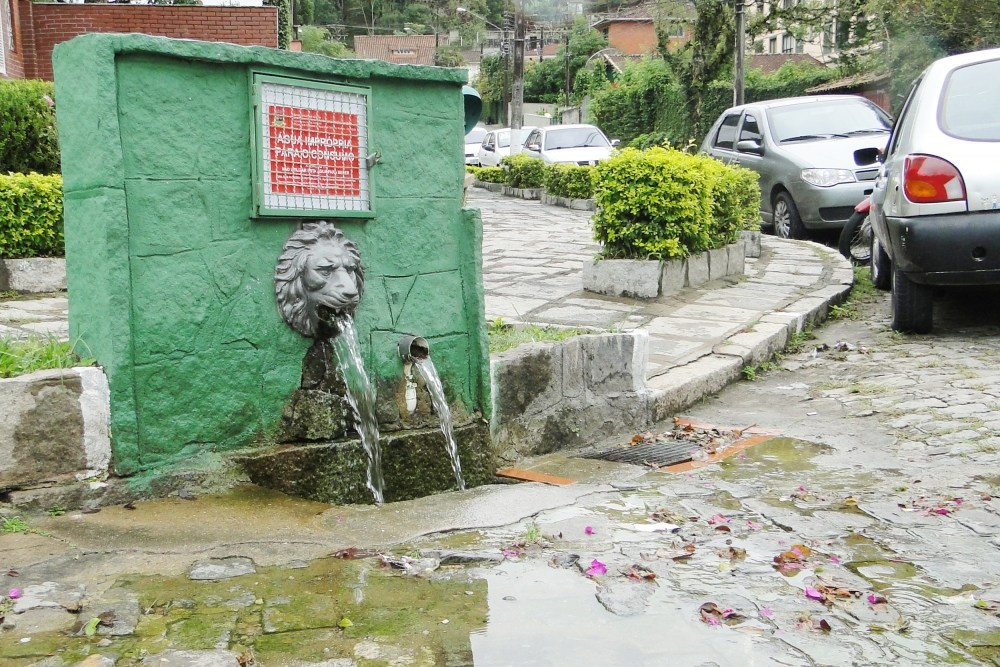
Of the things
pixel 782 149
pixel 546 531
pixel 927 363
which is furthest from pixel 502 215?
pixel 546 531

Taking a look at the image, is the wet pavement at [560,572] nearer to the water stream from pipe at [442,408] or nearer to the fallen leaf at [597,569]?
the fallen leaf at [597,569]

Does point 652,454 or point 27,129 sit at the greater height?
point 27,129

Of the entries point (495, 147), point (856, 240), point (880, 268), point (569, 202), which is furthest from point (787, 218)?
point (495, 147)

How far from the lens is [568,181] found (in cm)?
1728

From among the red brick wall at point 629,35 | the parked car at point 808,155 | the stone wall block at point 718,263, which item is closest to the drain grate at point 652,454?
the stone wall block at point 718,263

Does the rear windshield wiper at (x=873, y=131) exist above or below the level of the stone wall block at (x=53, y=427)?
above

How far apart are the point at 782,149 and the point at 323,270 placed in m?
8.18

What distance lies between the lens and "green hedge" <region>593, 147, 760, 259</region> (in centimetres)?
739

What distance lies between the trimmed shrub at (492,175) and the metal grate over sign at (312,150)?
59.9 ft

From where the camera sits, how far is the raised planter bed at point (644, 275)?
7.40 metres

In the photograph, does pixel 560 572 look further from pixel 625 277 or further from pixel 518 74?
pixel 518 74

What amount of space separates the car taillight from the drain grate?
227 cm

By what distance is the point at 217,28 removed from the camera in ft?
55.3

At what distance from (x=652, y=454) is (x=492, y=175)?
18831 mm
